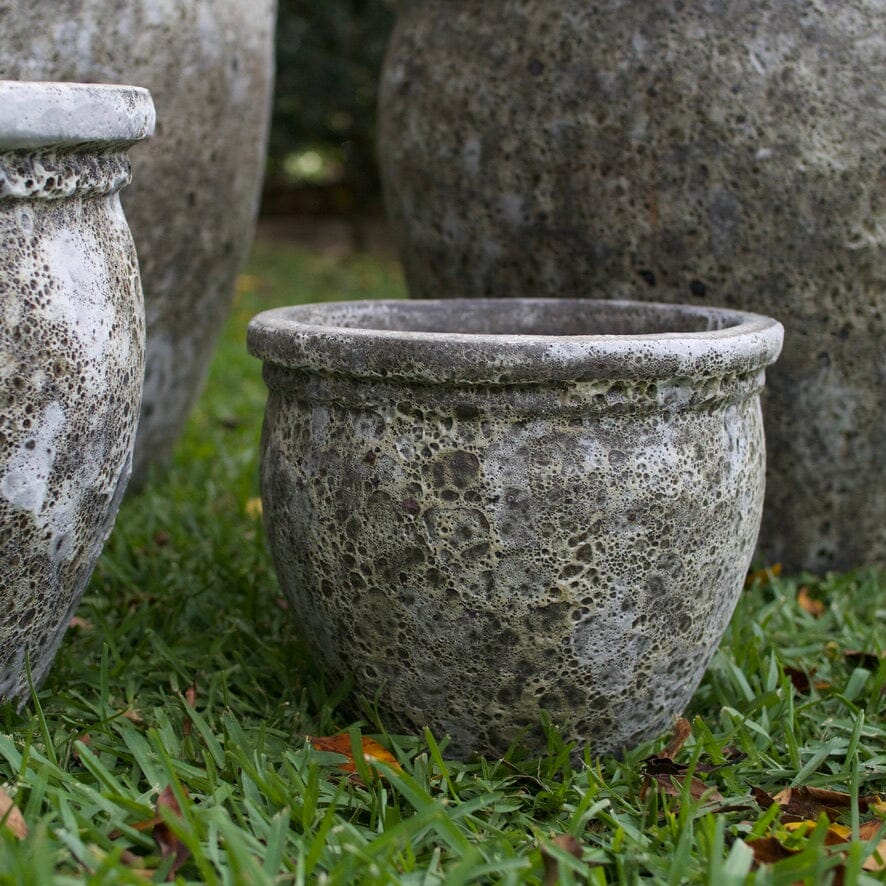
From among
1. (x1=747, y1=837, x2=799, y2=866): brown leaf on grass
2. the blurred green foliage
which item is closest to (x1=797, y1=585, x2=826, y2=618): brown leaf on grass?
(x1=747, y1=837, x2=799, y2=866): brown leaf on grass

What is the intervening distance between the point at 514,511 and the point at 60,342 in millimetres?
692

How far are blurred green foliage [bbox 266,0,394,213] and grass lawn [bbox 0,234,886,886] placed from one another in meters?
5.01

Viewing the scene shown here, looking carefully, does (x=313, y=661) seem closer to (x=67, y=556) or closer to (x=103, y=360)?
(x=67, y=556)

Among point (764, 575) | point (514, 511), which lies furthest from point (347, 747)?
point (764, 575)

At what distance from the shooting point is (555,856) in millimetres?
1538

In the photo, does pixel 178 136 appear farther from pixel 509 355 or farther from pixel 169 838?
pixel 169 838

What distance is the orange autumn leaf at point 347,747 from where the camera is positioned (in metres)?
1.85

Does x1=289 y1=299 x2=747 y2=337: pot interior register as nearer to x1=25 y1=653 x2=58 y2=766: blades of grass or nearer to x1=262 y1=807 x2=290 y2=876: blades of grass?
x1=25 y1=653 x2=58 y2=766: blades of grass

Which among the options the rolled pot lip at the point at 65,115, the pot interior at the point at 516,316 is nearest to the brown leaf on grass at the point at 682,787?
the pot interior at the point at 516,316

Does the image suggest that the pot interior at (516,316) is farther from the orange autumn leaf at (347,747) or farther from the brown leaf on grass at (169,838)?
the brown leaf on grass at (169,838)

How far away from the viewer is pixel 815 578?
2807 mm

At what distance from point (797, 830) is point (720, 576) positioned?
0.42 m

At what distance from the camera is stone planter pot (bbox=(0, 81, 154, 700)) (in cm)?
161

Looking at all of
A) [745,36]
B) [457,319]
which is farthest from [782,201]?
[457,319]
